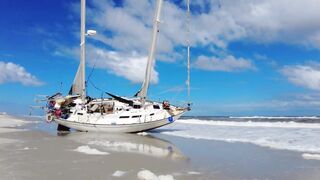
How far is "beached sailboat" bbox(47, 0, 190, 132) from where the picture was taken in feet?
104

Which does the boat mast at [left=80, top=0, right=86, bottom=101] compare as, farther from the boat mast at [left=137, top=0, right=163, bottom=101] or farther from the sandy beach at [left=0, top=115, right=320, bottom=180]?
the sandy beach at [left=0, top=115, right=320, bottom=180]

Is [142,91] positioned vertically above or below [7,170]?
above

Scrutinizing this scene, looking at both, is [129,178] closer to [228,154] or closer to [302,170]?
[302,170]

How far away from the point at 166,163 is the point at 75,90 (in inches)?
922

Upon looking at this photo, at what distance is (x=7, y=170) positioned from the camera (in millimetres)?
11961

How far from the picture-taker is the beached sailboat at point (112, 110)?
31.5 m

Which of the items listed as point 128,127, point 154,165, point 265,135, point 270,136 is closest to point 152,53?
point 128,127

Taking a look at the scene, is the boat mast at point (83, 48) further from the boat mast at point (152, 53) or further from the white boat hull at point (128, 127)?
the boat mast at point (152, 53)

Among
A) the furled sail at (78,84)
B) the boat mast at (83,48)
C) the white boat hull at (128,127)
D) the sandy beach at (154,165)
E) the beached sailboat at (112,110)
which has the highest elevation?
the boat mast at (83,48)

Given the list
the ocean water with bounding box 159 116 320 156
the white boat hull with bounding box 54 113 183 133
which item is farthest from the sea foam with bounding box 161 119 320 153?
the white boat hull with bounding box 54 113 183 133

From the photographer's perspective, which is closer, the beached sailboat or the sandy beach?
the sandy beach

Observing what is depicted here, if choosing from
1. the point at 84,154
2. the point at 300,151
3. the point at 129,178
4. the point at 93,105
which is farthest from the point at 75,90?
the point at 129,178

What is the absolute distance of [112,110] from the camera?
108 ft

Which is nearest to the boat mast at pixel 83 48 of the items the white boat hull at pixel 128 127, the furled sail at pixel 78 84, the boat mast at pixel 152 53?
the furled sail at pixel 78 84
